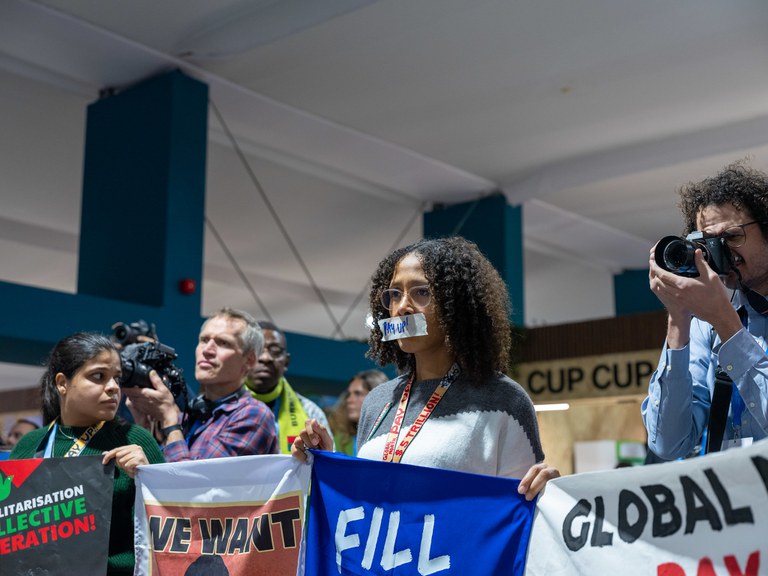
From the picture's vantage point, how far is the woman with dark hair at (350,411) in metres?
5.26

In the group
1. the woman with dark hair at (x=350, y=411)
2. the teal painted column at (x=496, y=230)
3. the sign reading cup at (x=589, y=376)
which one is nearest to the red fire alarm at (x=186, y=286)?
the woman with dark hair at (x=350, y=411)

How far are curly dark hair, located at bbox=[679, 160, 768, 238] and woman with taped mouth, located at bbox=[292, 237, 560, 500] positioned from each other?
0.52 m

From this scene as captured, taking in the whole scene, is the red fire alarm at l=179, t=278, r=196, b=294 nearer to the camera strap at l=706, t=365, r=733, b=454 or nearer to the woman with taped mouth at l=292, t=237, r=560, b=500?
the woman with taped mouth at l=292, t=237, r=560, b=500

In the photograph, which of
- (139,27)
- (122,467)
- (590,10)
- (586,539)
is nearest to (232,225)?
(139,27)

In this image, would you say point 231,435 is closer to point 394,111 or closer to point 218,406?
point 218,406

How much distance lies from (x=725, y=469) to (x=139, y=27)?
615 centimetres

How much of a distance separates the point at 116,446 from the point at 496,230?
7.60 metres

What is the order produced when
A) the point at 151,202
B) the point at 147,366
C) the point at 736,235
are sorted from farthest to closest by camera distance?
1. the point at 151,202
2. the point at 147,366
3. the point at 736,235

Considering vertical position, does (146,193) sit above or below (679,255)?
above

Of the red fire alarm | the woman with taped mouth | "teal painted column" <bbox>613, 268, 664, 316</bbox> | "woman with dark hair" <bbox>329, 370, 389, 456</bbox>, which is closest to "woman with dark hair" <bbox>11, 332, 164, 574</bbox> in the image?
the woman with taped mouth

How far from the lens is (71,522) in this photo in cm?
284

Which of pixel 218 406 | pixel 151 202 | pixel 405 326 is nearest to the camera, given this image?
pixel 405 326

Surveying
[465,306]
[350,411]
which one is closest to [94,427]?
[465,306]

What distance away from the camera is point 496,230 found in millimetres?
10258
